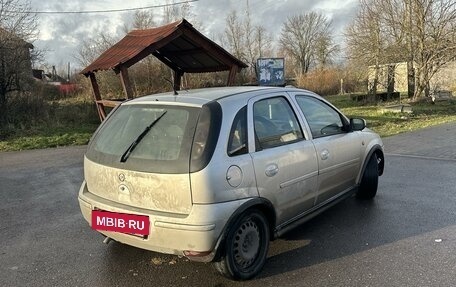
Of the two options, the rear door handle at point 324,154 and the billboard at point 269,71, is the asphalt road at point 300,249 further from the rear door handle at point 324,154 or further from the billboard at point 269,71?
the billboard at point 269,71

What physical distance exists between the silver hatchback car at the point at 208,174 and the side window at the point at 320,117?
13 cm

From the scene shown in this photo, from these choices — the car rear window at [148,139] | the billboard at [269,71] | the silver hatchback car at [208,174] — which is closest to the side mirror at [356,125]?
the silver hatchback car at [208,174]

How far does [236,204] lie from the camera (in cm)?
325

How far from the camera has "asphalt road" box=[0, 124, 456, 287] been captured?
346cm

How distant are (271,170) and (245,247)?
0.70 metres

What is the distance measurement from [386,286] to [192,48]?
29.4 feet

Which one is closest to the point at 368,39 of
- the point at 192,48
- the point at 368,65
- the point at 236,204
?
the point at 368,65

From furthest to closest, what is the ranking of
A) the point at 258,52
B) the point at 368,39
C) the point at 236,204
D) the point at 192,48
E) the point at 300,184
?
the point at 258,52 < the point at 368,39 < the point at 192,48 < the point at 300,184 < the point at 236,204

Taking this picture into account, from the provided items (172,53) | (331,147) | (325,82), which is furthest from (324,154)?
(325,82)

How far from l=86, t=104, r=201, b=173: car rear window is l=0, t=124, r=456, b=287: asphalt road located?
99 cm

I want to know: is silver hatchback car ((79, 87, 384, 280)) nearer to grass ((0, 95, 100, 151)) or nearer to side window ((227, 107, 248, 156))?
side window ((227, 107, 248, 156))

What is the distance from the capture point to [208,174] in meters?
3.10

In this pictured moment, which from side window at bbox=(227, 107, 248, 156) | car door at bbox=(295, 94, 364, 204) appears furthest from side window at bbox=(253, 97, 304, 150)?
car door at bbox=(295, 94, 364, 204)

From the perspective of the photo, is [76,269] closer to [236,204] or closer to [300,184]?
[236,204]
